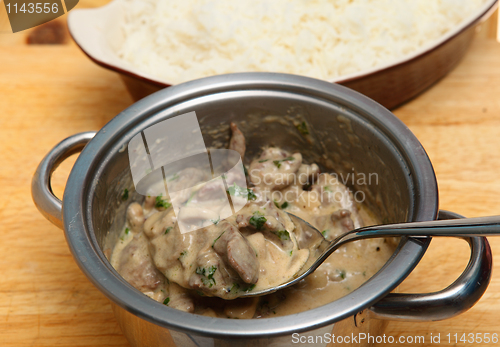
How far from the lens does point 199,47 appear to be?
7.10ft

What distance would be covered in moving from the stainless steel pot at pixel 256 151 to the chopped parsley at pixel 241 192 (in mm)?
255

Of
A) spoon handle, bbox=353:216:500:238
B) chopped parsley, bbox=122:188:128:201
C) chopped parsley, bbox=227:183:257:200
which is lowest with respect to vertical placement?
chopped parsley, bbox=122:188:128:201

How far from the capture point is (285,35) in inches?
84.8

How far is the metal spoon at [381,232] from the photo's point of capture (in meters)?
0.90

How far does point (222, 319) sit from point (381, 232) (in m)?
0.44

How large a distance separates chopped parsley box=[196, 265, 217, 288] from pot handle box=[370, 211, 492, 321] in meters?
0.41

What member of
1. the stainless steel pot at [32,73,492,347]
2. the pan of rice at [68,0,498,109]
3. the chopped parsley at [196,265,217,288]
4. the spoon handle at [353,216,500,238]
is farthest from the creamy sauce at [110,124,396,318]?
the pan of rice at [68,0,498,109]

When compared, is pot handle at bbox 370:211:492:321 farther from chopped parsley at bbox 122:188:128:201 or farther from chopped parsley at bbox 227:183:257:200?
chopped parsley at bbox 122:188:128:201

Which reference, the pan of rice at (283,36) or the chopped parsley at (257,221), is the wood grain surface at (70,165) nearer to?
the pan of rice at (283,36)

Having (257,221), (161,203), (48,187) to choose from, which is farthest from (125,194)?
(257,221)

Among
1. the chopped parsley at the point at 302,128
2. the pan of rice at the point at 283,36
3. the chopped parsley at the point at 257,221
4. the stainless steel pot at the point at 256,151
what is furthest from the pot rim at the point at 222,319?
the pan of rice at the point at 283,36

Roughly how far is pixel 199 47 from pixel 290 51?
0.44m

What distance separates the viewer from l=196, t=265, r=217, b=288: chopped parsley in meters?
1.13

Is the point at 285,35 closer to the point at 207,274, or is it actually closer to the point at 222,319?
the point at 207,274
